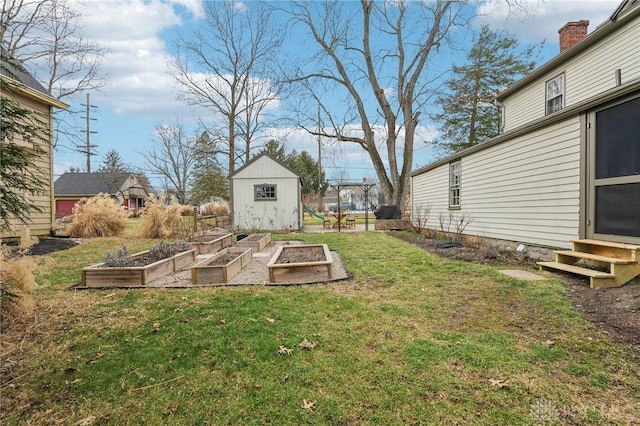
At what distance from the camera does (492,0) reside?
14086 mm

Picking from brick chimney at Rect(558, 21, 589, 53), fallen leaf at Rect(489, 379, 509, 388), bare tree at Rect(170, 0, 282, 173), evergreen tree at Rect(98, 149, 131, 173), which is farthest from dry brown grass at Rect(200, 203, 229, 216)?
fallen leaf at Rect(489, 379, 509, 388)

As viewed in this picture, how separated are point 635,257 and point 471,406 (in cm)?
403

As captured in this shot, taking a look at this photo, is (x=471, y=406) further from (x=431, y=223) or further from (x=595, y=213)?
(x=431, y=223)

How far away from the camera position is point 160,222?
11562 mm

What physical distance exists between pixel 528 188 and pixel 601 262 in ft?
8.01

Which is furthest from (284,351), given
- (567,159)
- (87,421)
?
(567,159)

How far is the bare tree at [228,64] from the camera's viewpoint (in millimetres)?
21844

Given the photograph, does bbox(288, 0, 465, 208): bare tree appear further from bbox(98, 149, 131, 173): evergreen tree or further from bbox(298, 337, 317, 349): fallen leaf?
bbox(98, 149, 131, 173): evergreen tree

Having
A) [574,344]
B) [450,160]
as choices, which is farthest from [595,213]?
[450,160]

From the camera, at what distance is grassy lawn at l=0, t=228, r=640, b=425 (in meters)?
2.09

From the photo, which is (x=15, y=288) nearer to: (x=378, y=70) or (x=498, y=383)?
(x=498, y=383)

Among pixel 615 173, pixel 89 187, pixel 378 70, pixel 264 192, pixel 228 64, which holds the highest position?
pixel 228 64

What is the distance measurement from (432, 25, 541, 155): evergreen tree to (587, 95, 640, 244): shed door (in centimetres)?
1569

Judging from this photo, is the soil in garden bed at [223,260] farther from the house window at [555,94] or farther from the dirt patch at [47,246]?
the house window at [555,94]
